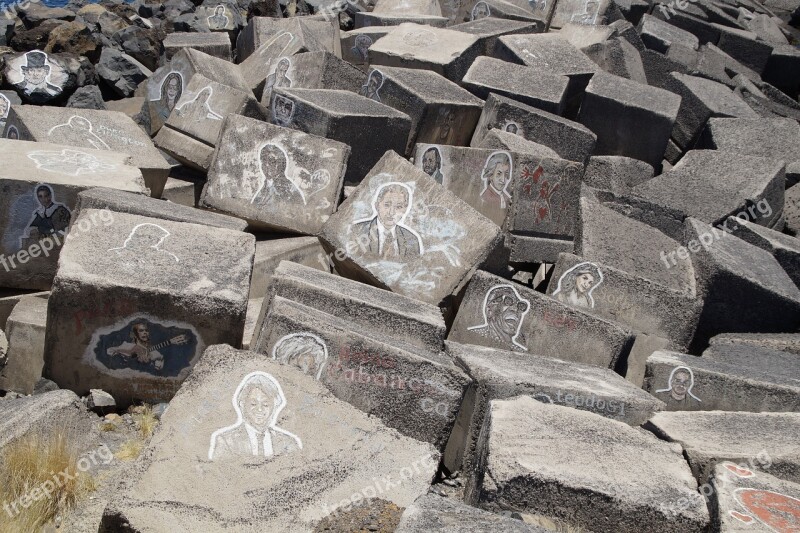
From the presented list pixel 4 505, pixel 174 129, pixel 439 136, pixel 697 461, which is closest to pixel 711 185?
pixel 439 136

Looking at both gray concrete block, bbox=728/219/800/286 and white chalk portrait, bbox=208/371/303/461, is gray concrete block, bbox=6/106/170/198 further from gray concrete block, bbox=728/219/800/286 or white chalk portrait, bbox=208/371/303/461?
gray concrete block, bbox=728/219/800/286

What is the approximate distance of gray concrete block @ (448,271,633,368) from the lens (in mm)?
4551

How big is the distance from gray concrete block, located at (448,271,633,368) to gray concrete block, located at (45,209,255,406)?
137 centimetres

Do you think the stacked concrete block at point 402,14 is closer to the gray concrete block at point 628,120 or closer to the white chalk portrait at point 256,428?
the gray concrete block at point 628,120

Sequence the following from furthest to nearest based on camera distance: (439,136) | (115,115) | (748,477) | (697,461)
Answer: (439,136) < (115,115) < (697,461) < (748,477)

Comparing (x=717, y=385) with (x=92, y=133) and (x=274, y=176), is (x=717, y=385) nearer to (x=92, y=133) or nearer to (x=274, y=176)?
(x=274, y=176)

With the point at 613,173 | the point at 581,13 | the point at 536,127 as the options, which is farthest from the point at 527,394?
the point at 581,13

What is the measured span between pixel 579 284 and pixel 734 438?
1526 mm

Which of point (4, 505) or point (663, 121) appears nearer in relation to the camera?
point (4, 505)

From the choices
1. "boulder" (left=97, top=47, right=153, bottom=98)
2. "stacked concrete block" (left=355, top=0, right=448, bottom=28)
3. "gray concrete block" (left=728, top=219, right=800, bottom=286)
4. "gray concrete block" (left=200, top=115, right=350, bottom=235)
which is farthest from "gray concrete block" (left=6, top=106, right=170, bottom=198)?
→ "gray concrete block" (left=728, top=219, right=800, bottom=286)

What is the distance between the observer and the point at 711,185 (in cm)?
655

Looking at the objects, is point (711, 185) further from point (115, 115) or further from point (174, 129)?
point (115, 115)

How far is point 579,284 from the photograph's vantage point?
505cm

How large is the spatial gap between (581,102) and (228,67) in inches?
120
